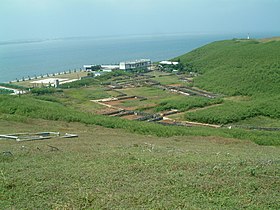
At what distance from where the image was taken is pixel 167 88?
64.6 meters

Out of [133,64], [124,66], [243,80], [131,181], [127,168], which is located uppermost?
[131,181]

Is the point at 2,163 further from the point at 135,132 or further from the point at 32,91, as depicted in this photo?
the point at 32,91

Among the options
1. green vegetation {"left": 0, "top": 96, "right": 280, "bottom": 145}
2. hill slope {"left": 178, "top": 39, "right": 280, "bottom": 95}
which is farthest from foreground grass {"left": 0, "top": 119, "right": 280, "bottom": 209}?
hill slope {"left": 178, "top": 39, "right": 280, "bottom": 95}

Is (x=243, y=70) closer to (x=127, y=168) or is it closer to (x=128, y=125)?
(x=128, y=125)

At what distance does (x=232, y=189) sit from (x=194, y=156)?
216 inches

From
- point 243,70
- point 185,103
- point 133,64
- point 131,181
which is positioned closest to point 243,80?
point 243,70

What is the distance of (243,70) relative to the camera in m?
69.8

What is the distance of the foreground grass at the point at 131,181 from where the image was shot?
10.0 metres

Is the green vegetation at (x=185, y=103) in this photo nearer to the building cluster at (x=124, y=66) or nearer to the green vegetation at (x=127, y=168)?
the green vegetation at (x=127, y=168)

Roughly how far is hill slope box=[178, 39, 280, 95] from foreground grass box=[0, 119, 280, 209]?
4655cm

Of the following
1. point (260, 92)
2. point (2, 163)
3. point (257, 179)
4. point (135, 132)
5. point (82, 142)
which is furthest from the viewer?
point (260, 92)

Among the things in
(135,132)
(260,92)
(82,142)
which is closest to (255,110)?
(260,92)

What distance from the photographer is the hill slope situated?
6031 centimetres

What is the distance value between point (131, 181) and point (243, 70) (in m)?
62.2
